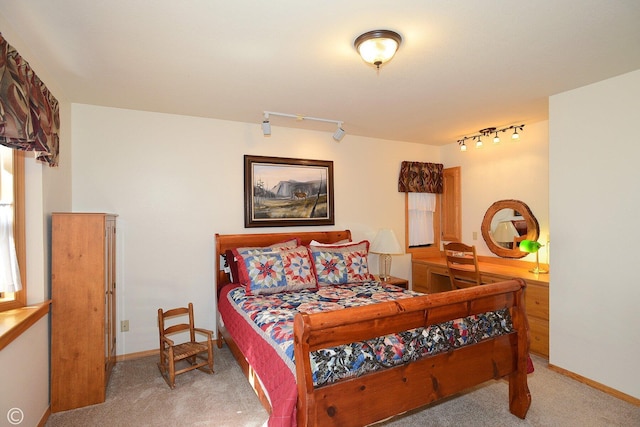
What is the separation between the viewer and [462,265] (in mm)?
3828

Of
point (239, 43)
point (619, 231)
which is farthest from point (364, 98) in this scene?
point (619, 231)

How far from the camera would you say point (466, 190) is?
4676 mm

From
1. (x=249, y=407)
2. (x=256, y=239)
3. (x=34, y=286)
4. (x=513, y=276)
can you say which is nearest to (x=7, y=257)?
(x=34, y=286)

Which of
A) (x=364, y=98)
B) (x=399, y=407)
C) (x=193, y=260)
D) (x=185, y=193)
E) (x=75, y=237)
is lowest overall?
(x=399, y=407)

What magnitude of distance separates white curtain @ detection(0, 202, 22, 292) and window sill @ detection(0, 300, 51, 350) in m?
0.15

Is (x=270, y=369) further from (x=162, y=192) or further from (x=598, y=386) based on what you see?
(x=598, y=386)

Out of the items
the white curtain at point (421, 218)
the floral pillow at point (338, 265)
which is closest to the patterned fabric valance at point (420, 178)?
the white curtain at point (421, 218)

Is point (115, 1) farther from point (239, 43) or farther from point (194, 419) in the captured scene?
point (194, 419)

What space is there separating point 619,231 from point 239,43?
9.90 ft

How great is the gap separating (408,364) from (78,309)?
2308 mm

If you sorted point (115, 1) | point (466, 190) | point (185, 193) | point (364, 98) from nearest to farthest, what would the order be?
point (115, 1)
point (364, 98)
point (185, 193)
point (466, 190)

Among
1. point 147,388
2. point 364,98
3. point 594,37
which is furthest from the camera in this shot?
point 364,98

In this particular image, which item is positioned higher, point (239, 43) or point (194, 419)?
point (239, 43)

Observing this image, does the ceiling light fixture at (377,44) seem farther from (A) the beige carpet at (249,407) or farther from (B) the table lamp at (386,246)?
(B) the table lamp at (386,246)
